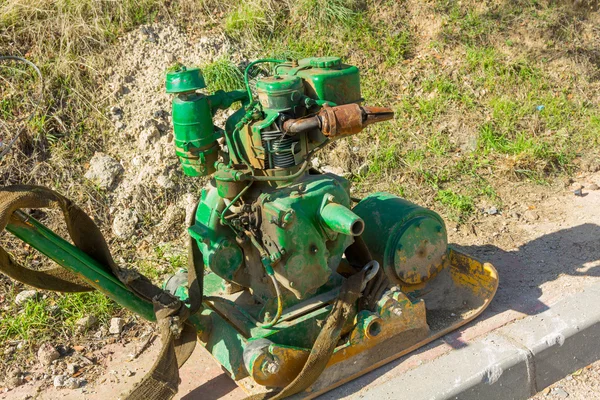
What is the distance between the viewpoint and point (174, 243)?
4879mm

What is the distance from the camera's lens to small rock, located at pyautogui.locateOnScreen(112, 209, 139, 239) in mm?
4844

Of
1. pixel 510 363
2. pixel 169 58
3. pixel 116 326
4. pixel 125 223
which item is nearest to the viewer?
pixel 510 363

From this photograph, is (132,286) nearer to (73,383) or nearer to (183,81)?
(73,383)

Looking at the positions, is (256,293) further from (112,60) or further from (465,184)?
(112,60)

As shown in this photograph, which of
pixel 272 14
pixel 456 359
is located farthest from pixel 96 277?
pixel 272 14

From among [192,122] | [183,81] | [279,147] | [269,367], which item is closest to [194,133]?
[192,122]

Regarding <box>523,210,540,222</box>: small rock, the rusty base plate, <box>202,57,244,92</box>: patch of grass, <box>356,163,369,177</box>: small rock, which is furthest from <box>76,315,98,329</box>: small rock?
<box>523,210,540,222</box>: small rock

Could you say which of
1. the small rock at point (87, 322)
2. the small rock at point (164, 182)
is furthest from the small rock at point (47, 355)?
the small rock at point (164, 182)

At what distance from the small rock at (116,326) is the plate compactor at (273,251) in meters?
0.70

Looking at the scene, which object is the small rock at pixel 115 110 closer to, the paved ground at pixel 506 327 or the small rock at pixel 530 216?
the paved ground at pixel 506 327

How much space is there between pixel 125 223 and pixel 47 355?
1223mm

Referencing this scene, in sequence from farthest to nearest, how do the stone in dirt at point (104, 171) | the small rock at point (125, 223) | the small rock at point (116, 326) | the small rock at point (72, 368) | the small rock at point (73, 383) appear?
the stone in dirt at point (104, 171), the small rock at point (125, 223), the small rock at point (116, 326), the small rock at point (72, 368), the small rock at point (73, 383)

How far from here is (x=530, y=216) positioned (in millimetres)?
5027

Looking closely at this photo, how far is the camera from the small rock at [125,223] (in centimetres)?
484
